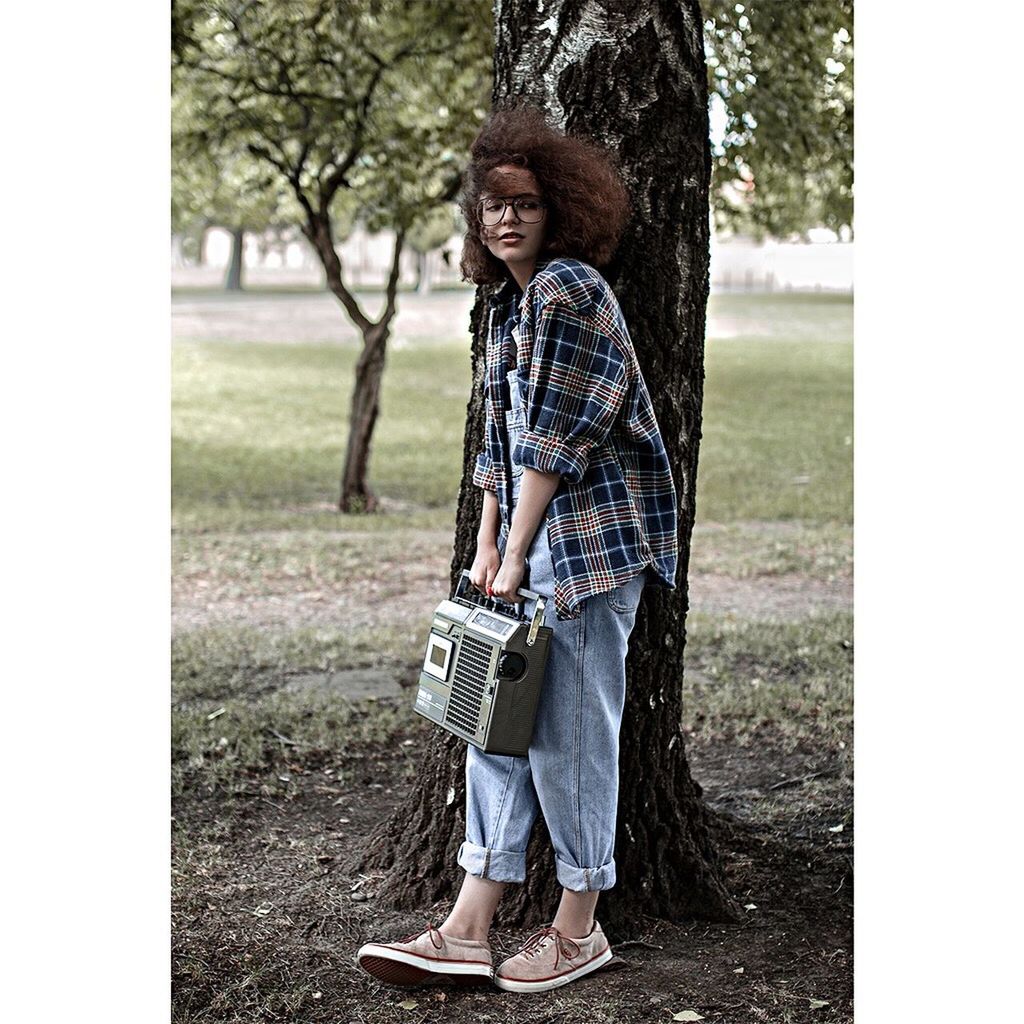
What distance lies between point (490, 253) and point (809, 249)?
2085cm

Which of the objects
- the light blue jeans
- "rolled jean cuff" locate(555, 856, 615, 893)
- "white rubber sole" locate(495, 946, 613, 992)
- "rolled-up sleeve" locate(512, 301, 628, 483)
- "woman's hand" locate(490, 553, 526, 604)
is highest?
"rolled-up sleeve" locate(512, 301, 628, 483)

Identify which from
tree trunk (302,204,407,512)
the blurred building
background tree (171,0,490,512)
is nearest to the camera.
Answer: background tree (171,0,490,512)

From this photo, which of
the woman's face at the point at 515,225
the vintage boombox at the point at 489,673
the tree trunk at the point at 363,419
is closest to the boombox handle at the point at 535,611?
the vintage boombox at the point at 489,673

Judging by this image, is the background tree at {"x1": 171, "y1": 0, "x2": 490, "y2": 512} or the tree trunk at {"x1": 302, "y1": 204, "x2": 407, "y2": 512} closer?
the background tree at {"x1": 171, "y1": 0, "x2": 490, "y2": 512}

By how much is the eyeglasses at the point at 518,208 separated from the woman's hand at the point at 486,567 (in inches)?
25.6

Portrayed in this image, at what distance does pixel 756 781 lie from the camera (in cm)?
415

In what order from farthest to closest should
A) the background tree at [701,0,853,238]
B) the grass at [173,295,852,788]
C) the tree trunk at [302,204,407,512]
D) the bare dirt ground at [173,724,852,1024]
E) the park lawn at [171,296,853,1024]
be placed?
1. the tree trunk at [302,204,407,512]
2. the background tree at [701,0,853,238]
3. the grass at [173,295,852,788]
4. the park lawn at [171,296,853,1024]
5. the bare dirt ground at [173,724,852,1024]

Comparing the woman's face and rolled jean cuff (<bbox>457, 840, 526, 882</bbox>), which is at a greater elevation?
the woman's face

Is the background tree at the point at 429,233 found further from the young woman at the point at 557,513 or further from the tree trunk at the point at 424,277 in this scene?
the young woman at the point at 557,513

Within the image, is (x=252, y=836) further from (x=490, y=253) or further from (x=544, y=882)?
(x=490, y=253)

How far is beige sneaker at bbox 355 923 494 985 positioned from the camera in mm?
2691

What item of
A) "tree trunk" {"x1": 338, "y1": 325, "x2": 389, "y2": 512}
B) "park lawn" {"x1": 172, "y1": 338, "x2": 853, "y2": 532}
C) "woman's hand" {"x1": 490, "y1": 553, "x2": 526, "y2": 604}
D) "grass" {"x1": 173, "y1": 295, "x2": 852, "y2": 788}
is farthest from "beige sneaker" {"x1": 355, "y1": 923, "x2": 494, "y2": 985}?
"tree trunk" {"x1": 338, "y1": 325, "x2": 389, "y2": 512}

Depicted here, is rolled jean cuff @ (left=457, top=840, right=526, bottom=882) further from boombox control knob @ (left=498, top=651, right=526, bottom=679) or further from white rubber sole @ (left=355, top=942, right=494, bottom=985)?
boombox control knob @ (left=498, top=651, right=526, bottom=679)

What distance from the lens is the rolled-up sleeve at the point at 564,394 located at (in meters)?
2.49
